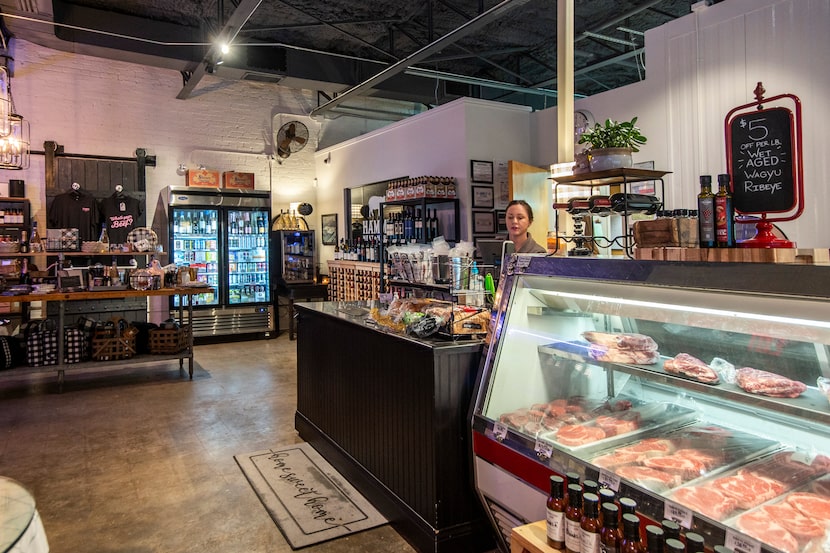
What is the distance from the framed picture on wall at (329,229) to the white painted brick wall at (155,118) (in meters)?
0.39

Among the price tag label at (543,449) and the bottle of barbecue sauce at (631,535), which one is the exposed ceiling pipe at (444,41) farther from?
the bottle of barbecue sauce at (631,535)

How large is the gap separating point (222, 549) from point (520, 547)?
1.77m

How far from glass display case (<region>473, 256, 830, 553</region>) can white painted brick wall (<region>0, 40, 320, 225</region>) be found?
8381mm

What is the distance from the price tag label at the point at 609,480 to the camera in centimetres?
178

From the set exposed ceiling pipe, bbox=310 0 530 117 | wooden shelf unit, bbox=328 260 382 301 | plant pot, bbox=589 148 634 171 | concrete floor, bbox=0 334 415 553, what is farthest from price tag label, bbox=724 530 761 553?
wooden shelf unit, bbox=328 260 382 301

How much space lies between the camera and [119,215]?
8.58m

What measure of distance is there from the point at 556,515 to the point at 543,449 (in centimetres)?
34

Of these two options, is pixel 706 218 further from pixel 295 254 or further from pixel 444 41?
pixel 295 254

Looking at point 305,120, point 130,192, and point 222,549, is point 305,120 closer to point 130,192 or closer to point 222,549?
point 130,192

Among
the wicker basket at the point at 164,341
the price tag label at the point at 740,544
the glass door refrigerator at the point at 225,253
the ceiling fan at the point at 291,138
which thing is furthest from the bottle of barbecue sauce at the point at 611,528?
the ceiling fan at the point at 291,138

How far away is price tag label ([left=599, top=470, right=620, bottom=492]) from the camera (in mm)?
1783

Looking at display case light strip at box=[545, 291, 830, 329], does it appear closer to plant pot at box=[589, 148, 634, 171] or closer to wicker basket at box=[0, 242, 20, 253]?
plant pot at box=[589, 148, 634, 171]

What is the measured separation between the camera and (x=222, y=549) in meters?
2.91

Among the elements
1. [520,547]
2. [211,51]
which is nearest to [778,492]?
[520,547]
